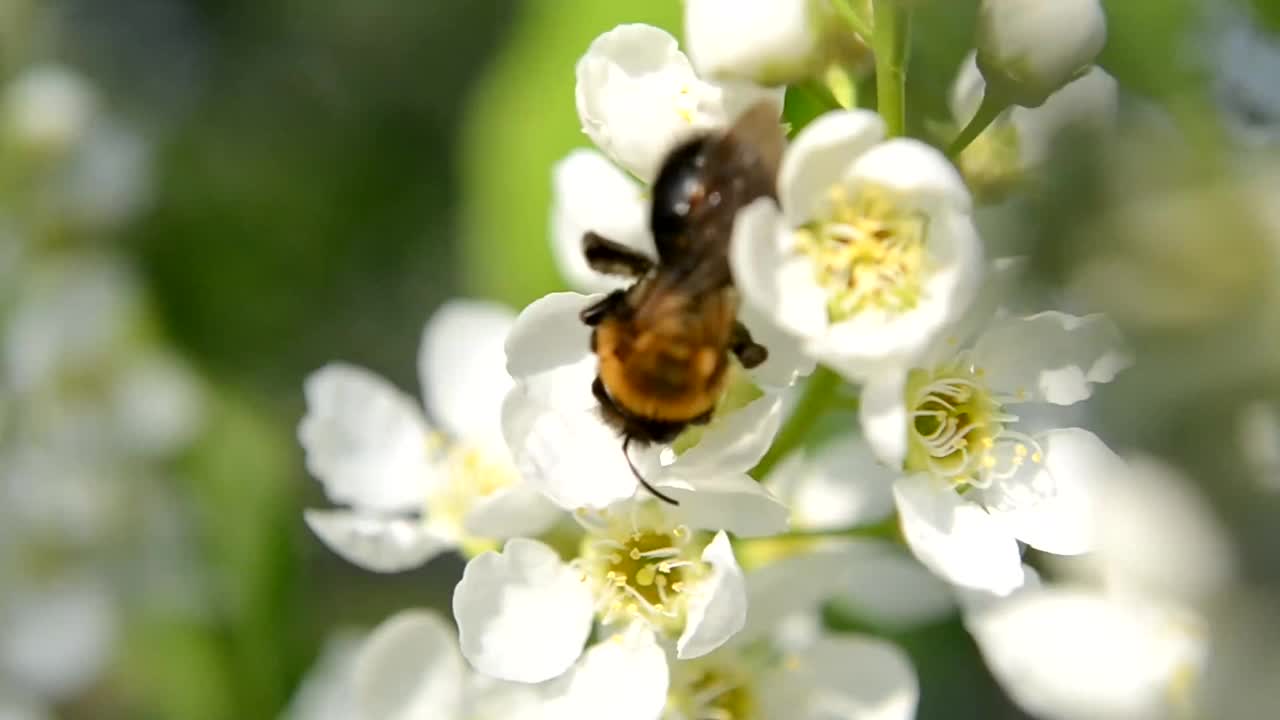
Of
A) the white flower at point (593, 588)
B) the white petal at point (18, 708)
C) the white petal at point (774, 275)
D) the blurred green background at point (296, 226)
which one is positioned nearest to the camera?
the white petal at point (774, 275)

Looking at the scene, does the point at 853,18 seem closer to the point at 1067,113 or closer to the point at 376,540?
the point at 1067,113

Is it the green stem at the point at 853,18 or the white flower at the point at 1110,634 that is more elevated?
the green stem at the point at 853,18

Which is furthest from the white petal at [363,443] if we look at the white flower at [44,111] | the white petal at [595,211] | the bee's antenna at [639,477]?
the white flower at [44,111]

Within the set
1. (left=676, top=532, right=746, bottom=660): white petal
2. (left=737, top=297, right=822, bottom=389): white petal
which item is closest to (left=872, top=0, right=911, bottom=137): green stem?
(left=737, top=297, right=822, bottom=389): white petal

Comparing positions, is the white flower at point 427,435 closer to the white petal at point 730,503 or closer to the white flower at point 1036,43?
the white petal at point 730,503

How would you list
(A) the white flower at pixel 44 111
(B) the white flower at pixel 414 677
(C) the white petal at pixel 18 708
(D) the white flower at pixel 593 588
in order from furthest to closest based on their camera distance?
(A) the white flower at pixel 44 111 → (C) the white petal at pixel 18 708 → (B) the white flower at pixel 414 677 → (D) the white flower at pixel 593 588

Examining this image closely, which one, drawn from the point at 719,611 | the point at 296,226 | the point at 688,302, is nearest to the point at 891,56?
the point at 688,302

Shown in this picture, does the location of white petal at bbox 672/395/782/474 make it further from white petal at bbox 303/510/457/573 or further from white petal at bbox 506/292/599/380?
white petal at bbox 303/510/457/573
